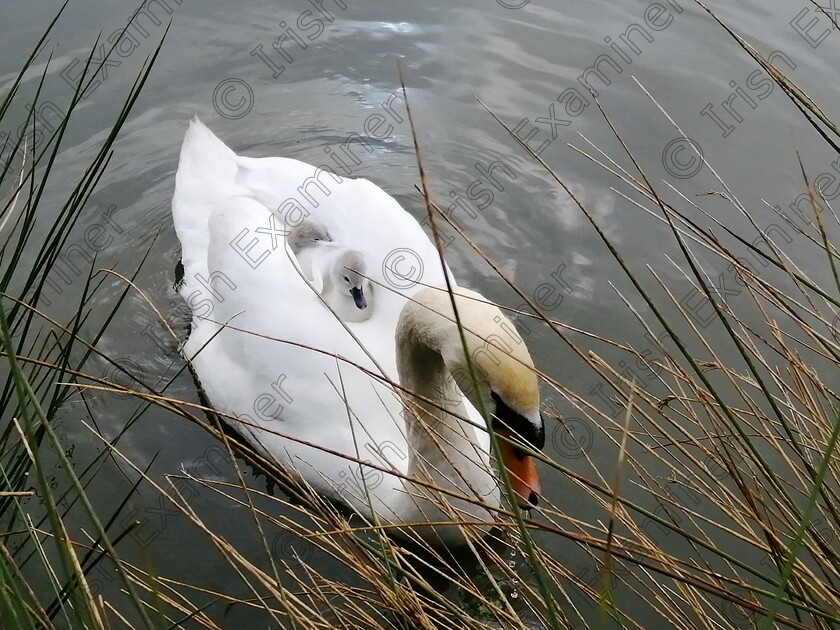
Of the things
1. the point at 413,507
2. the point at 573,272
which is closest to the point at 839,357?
the point at 413,507

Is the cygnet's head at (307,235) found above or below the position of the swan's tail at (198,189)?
above

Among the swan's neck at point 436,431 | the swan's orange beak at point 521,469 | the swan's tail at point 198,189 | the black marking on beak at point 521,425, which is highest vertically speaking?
the black marking on beak at point 521,425

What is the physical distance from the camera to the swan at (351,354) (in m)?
2.62

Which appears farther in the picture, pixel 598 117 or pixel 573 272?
pixel 598 117

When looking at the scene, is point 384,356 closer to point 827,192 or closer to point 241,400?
point 241,400

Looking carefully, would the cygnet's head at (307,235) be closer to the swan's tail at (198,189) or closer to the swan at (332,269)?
the swan at (332,269)

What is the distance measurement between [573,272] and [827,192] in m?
1.62

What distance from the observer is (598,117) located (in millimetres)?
5562

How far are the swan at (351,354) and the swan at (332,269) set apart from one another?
5 cm

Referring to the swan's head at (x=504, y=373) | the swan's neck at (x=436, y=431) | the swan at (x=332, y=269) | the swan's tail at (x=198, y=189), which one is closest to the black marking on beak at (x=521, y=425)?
the swan's head at (x=504, y=373)

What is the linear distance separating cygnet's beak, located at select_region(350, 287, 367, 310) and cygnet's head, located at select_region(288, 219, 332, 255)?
0.40 m

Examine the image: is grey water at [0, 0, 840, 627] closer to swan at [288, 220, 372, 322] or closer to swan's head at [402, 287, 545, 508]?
swan at [288, 220, 372, 322]

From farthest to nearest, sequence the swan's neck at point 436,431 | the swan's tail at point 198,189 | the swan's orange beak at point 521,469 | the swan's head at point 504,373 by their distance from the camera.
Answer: the swan's tail at point 198,189 < the swan's neck at point 436,431 < the swan's orange beak at point 521,469 < the swan's head at point 504,373

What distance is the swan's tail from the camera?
427 cm
